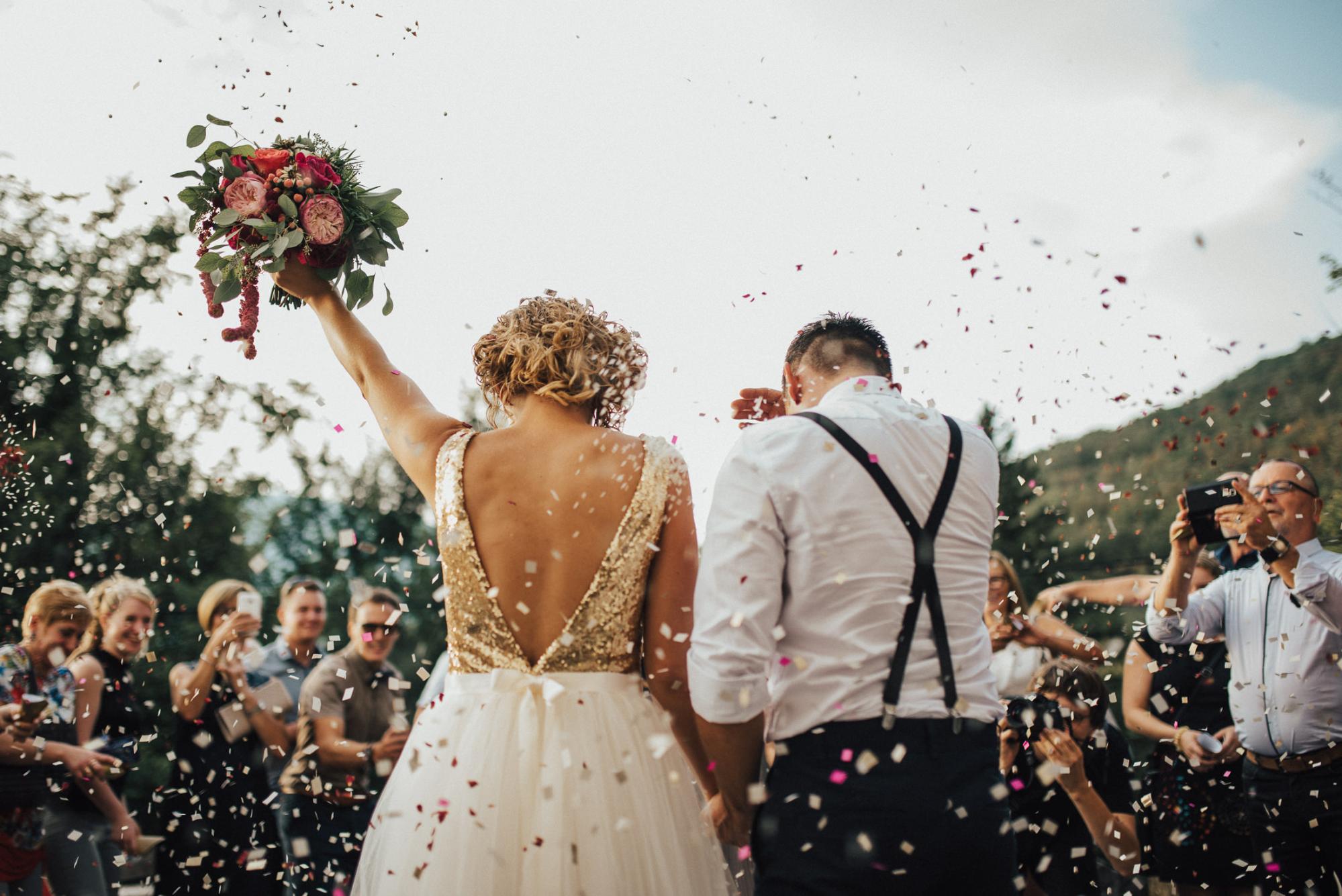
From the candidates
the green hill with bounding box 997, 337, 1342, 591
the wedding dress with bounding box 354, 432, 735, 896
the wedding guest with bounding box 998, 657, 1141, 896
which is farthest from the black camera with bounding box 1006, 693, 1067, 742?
the green hill with bounding box 997, 337, 1342, 591

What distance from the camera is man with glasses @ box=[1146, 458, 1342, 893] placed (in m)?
4.39

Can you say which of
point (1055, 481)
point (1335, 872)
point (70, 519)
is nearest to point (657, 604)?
point (1335, 872)

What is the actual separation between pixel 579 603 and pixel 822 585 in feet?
2.33

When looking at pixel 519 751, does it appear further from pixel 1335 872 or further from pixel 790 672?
pixel 1335 872

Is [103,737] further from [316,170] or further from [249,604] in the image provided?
[316,170]

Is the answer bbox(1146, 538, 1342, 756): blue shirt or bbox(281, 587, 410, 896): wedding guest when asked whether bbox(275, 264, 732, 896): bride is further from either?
bbox(1146, 538, 1342, 756): blue shirt

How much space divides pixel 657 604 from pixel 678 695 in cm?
27

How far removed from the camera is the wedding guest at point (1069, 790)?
4.02 meters

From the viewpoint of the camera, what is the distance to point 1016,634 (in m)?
5.26

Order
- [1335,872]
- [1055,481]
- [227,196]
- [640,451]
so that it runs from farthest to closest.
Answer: [1055,481], [1335,872], [227,196], [640,451]

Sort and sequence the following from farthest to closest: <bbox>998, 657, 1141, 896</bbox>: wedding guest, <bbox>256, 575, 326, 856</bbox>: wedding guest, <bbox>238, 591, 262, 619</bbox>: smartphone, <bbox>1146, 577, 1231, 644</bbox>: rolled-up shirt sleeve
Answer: <bbox>256, 575, 326, 856</bbox>: wedding guest → <bbox>238, 591, 262, 619</bbox>: smartphone → <bbox>1146, 577, 1231, 644</bbox>: rolled-up shirt sleeve → <bbox>998, 657, 1141, 896</bbox>: wedding guest

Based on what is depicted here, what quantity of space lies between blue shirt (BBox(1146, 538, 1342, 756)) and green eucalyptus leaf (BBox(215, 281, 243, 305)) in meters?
4.31

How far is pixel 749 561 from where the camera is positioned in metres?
2.42

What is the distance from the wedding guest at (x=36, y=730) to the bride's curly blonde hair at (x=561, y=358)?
134 inches
